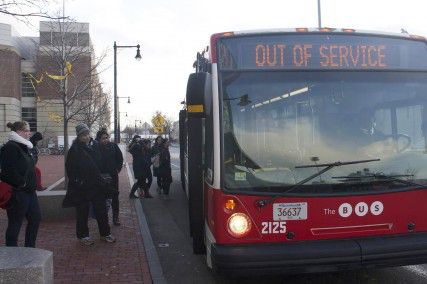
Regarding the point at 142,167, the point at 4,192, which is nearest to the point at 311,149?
the point at 4,192

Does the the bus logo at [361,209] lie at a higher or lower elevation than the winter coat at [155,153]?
lower

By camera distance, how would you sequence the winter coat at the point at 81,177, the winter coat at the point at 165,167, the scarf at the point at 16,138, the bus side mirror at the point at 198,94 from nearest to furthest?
the bus side mirror at the point at 198,94, the scarf at the point at 16,138, the winter coat at the point at 81,177, the winter coat at the point at 165,167

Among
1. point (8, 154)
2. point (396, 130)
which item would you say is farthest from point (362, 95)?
point (8, 154)

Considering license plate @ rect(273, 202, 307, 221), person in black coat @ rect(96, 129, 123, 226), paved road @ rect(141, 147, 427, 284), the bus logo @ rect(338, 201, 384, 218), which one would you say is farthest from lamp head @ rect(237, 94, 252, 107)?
person in black coat @ rect(96, 129, 123, 226)

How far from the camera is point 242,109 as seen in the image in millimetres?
5027

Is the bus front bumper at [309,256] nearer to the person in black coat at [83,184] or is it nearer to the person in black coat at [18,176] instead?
the person in black coat at [18,176]

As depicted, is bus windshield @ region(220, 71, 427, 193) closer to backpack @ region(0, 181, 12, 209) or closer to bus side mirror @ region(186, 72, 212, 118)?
bus side mirror @ region(186, 72, 212, 118)

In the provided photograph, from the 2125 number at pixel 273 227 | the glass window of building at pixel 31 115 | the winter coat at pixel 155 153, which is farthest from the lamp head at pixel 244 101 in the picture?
the glass window of building at pixel 31 115

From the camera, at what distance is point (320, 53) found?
208 inches

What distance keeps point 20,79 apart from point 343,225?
5627 cm

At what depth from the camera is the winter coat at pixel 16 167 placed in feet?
20.4

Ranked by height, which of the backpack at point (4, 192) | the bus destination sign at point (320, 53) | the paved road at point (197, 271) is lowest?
the paved road at point (197, 271)

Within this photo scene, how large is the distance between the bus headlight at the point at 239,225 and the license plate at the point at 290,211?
0.27m

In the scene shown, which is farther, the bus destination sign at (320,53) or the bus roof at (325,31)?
the bus roof at (325,31)
